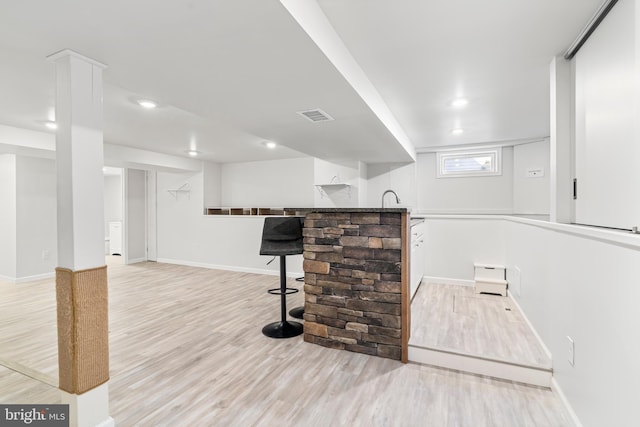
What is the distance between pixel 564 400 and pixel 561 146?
172cm

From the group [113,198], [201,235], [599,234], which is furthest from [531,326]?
[113,198]

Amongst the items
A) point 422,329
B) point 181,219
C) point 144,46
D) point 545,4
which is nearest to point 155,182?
point 181,219

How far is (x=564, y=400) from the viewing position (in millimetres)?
1838

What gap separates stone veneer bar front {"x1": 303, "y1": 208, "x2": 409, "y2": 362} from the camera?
2.43 meters

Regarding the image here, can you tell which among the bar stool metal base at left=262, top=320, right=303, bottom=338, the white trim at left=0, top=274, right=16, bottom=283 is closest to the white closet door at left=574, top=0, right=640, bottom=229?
the bar stool metal base at left=262, top=320, right=303, bottom=338

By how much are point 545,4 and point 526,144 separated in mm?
3870

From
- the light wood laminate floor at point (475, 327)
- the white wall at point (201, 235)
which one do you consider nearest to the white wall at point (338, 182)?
the white wall at point (201, 235)

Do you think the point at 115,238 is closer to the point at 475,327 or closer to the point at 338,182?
the point at 338,182

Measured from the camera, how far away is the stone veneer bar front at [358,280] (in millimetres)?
2432

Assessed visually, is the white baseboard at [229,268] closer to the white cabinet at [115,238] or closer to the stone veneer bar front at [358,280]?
the white cabinet at [115,238]

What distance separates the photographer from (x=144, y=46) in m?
1.60

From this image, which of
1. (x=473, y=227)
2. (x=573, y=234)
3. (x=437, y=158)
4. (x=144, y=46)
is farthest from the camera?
(x=437, y=158)

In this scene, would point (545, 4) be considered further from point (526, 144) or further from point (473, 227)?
point (526, 144)

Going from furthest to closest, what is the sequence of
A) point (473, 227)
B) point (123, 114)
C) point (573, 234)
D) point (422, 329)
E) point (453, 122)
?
point (473, 227) < point (453, 122) < point (123, 114) < point (422, 329) < point (573, 234)
